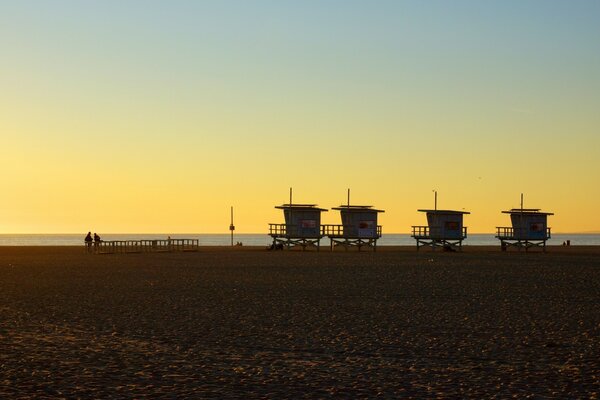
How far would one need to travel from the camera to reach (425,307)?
1836 cm

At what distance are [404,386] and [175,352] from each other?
4027mm

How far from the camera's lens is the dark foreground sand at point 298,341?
9.38m

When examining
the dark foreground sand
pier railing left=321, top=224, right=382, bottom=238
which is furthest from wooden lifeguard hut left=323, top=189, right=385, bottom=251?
the dark foreground sand

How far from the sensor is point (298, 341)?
1294 cm

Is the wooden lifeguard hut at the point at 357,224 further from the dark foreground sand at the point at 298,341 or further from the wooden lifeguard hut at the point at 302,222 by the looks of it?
the dark foreground sand at the point at 298,341

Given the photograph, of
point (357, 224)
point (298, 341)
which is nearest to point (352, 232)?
point (357, 224)

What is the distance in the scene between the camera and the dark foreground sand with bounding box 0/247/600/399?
30.8 feet

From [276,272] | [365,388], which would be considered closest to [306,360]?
[365,388]

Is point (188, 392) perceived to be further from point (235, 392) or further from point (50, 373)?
point (50, 373)

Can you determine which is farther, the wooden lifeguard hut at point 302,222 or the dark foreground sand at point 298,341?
the wooden lifeguard hut at point 302,222

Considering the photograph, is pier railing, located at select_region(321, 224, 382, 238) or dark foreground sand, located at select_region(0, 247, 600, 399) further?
pier railing, located at select_region(321, 224, 382, 238)

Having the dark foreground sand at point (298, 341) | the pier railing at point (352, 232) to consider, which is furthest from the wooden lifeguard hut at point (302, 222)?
the dark foreground sand at point (298, 341)

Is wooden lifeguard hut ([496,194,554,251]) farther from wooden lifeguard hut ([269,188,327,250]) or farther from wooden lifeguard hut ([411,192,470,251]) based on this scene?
wooden lifeguard hut ([269,188,327,250])

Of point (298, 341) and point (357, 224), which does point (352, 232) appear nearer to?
point (357, 224)
